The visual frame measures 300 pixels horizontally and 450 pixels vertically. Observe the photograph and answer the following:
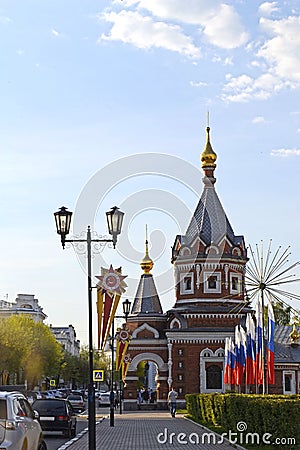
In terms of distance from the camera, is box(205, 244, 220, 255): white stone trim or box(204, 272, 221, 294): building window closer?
box(205, 244, 220, 255): white stone trim

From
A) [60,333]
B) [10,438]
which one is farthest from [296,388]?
[60,333]

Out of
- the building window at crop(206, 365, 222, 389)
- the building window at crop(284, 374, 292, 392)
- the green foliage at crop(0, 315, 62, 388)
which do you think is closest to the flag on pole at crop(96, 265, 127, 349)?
the building window at crop(206, 365, 222, 389)

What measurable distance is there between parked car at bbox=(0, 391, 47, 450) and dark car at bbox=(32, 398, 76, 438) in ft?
41.1

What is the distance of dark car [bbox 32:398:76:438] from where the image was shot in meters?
27.8

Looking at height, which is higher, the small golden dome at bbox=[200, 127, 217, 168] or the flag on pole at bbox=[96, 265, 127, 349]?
the small golden dome at bbox=[200, 127, 217, 168]

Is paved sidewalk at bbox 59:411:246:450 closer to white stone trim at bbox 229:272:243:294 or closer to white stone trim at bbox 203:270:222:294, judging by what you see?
white stone trim at bbox 203:270:222:294

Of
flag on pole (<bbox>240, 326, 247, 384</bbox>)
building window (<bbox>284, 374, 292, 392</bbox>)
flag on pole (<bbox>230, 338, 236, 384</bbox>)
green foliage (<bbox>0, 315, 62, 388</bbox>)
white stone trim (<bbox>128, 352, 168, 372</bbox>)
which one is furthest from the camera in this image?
green foliage (<bbox>0, 315, 62, 388</bbox>)

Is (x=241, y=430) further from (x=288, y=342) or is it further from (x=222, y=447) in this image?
(x=288, y=342)

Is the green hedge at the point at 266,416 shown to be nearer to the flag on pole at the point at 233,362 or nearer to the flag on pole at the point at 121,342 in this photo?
the flag on pole at the point at 233,362

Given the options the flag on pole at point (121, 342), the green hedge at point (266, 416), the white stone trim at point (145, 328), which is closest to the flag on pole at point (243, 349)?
the flag on pole at point (121, 342)

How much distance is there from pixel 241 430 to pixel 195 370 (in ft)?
111

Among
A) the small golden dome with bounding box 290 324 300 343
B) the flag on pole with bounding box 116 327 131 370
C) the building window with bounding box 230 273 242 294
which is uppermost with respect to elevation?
the building window with bounding box 230 273 242 294

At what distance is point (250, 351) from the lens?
3512cm

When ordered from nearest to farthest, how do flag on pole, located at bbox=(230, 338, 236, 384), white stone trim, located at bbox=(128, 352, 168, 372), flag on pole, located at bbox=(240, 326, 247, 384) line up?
flag on pole, located at bbox=(240, 326, 247, 384)
flag on pole, located at bbox=(230, 338, 236, 384)
white stone trim, located at bbox=(128, 352, 168, 372)
